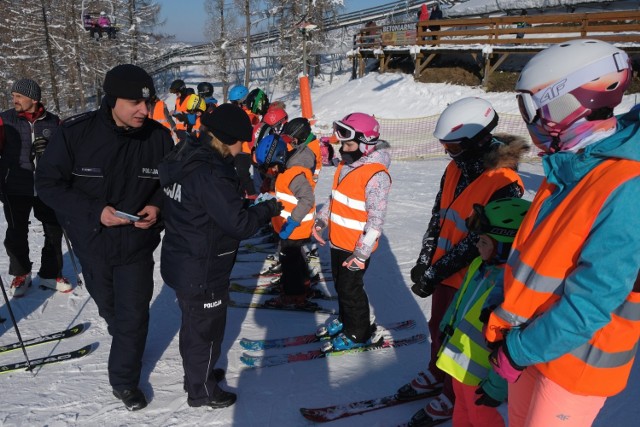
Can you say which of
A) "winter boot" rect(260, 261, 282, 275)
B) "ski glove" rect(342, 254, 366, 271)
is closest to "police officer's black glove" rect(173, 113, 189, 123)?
"winter boot" rect(260, 261, 282, 275)

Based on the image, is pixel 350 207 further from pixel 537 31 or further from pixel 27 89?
pixel 537 31

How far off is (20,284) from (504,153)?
4878mm

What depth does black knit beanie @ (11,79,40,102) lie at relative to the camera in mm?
4148

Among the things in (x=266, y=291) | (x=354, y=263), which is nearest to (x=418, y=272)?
(x=354, y=263)

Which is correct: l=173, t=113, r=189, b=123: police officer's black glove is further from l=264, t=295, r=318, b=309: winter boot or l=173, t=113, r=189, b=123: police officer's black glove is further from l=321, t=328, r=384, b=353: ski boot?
l=321, t=328, r=384, b=353: ski boot

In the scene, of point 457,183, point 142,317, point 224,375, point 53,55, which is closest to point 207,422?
point 224,375

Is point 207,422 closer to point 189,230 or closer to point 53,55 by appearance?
point 189,230

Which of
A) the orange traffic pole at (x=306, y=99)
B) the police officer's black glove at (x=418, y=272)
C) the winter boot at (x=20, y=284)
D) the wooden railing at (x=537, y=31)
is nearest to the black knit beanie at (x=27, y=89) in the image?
the winter boot at (x=20, y=284)

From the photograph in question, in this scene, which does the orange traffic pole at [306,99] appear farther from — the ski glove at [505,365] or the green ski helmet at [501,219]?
the ski glove at [505,365]

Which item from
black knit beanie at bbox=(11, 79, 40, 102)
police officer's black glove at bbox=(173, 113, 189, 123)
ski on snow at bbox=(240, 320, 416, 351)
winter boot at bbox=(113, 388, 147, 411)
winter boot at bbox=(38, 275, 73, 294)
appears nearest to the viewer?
winter boot at bbox=(113, 388, 147, 411)

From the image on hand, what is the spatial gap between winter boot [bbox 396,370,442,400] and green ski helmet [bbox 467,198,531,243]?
1.53m

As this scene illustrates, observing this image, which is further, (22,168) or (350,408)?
(22,168)

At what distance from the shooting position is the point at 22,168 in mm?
4309

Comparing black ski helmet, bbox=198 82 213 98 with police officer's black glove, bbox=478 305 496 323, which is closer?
police officer's black glove, bbox=478 305 496 323
